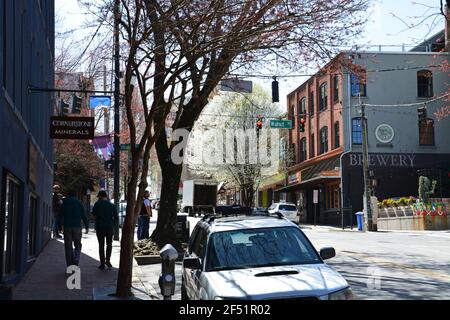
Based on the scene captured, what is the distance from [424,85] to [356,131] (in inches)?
237

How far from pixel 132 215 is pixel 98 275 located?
140 inches

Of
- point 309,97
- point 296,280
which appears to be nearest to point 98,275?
point 296,280

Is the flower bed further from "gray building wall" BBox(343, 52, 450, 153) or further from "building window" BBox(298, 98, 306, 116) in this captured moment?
"building window" BBox(298, 98, 306, 116)

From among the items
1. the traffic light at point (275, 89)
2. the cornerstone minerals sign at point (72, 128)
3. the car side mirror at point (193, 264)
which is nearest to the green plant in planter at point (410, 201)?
the traffic light at point (275, 89)

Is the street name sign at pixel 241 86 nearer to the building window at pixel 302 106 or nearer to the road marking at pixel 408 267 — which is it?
the road marking at pixel 408 267

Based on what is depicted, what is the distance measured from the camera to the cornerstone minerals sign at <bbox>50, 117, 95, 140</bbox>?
613 inches

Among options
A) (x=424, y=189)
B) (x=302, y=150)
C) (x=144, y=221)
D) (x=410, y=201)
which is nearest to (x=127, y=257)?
(x=144, y=221)

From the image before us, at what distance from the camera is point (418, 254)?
16.7 meters

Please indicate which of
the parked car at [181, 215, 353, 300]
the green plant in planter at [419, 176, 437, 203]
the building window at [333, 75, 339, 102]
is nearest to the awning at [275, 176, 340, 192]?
the building window at [333, 75, 339, 102]

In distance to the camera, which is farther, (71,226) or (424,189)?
(424,189)

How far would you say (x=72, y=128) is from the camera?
1578 cm

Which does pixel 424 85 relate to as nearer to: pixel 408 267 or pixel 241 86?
pixel 241 86

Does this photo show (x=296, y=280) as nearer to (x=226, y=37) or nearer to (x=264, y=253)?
(x=264, y=253)
